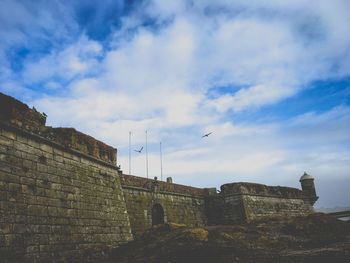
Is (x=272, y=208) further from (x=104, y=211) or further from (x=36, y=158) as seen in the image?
(x=36, y=158)

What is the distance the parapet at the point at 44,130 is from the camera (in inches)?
286

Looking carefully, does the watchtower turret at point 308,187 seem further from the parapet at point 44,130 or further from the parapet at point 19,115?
the parapet at point 19,115

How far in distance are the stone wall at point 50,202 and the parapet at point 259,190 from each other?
968cm

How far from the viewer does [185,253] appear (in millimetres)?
7500

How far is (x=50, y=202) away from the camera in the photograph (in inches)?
305

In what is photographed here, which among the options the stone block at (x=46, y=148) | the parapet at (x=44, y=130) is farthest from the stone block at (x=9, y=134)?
the stone block at (x=46, y=148)

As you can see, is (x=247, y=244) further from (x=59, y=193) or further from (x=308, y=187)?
(x=308, y=187)

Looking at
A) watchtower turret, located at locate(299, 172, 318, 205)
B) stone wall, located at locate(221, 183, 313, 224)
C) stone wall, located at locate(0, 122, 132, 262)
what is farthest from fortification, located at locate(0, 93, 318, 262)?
watchtower turret, located at locate(299, 172, 318, 205)

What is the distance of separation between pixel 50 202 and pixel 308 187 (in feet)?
77.7

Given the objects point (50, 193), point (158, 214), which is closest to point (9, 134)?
point (50, 193)

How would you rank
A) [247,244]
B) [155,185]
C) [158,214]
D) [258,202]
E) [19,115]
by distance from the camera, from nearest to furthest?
[19,115] → [247,244] → [155,185] → [158,214] → [258,202]

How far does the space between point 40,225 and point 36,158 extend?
194cm

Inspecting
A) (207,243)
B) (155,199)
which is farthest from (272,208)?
(207,243)

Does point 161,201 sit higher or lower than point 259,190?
lower
